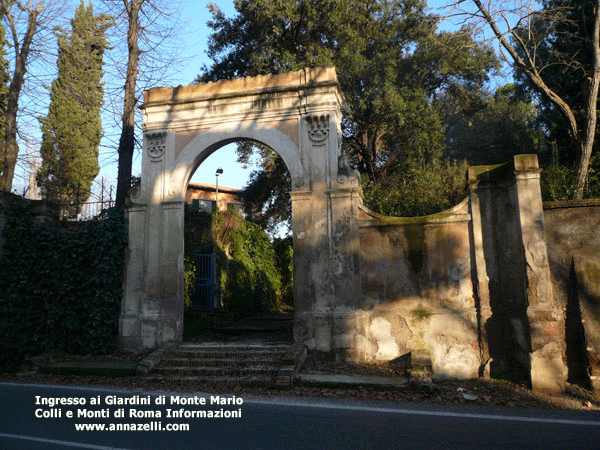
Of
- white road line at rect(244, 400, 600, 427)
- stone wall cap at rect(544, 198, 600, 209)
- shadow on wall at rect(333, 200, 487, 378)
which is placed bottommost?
white road line at rect(244, 400, 600, 427)

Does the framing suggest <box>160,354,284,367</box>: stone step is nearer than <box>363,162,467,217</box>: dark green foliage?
Yes

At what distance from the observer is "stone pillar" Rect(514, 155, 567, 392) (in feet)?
24.6

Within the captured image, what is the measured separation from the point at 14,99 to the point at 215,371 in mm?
11906

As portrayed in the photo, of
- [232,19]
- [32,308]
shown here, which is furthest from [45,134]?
[32,308]

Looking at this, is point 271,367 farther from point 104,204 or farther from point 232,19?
point 232,19

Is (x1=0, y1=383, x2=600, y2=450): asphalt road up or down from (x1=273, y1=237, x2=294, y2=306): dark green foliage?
down

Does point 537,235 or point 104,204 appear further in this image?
point 104,204

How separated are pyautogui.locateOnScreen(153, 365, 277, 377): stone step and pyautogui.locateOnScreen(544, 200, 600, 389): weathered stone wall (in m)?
5.29

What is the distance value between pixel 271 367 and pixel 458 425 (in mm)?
3876

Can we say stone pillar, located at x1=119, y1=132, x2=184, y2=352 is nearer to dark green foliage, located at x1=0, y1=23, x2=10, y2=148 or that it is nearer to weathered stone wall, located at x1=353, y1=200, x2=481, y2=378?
weathered stone wall, located at x1=353, y1=200, x2=481, y2=378

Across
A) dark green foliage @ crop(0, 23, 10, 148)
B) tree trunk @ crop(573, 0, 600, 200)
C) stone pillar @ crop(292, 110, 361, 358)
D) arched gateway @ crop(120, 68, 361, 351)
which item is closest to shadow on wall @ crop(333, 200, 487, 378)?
stone pillar @ crop(292, 110, 361, 358)

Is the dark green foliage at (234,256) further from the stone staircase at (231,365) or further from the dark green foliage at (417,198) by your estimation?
the dark green foliage at (417,198)

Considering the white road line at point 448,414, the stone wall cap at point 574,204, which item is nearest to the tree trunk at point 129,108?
the white road line at point 448,414

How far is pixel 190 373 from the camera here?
855 cm
